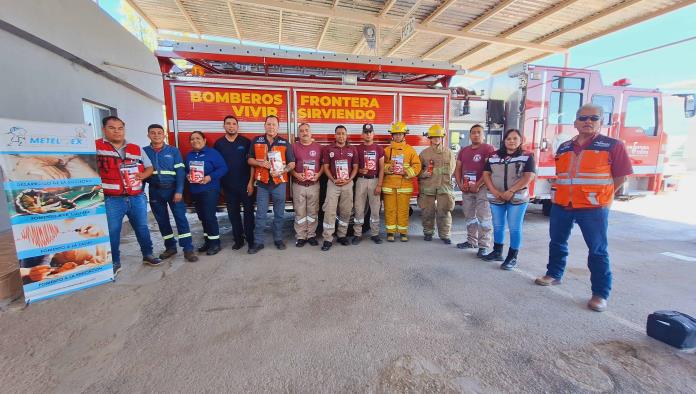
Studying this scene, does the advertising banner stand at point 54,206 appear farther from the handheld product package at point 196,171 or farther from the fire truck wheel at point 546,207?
the fire truck wheel at point 546,207

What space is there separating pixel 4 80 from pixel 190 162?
290cm

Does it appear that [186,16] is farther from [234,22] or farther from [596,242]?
[596,242]

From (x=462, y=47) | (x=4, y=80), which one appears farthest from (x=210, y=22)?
(x=462, y=47)

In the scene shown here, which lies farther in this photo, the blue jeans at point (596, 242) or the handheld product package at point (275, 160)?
the handheld product package at point (275, 160)

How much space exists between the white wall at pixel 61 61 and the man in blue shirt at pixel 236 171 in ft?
3.78

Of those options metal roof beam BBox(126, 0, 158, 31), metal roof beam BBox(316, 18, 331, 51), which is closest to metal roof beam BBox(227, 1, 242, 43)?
metal roof beam BBox(126, 0, 158, 31)

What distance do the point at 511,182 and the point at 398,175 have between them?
150 centimetres

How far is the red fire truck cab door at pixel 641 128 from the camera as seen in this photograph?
5.87 m

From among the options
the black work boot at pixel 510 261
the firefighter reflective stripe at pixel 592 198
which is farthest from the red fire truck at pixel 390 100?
the firefighter reflective stripe at pixel 592 198

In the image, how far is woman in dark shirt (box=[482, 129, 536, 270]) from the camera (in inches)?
141

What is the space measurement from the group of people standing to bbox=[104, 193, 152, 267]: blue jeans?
0.01m

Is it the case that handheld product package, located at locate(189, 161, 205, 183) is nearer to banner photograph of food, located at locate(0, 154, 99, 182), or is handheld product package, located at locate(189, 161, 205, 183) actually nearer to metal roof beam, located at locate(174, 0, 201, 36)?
banner photograph of food, located at locate(0, 154, 99, 182)

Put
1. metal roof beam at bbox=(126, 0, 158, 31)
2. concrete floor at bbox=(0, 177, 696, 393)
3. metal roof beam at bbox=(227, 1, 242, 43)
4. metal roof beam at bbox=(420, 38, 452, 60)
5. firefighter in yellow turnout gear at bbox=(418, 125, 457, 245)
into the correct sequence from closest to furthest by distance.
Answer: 1. concrete floor at bbox=(0, 177, 696, 393)
2. firefighter in yellow turnout gear at bbox=(418, 125, 457, 245)
3. metal roof beam at bbox=(227, 1, 242, 43)
4. metal roof beam at bbox=(126, 0, 158, 31)
5. metal roof beam at bbox=(420, 38, 452, 60)

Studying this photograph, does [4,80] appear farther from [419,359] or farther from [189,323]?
[419,359]
